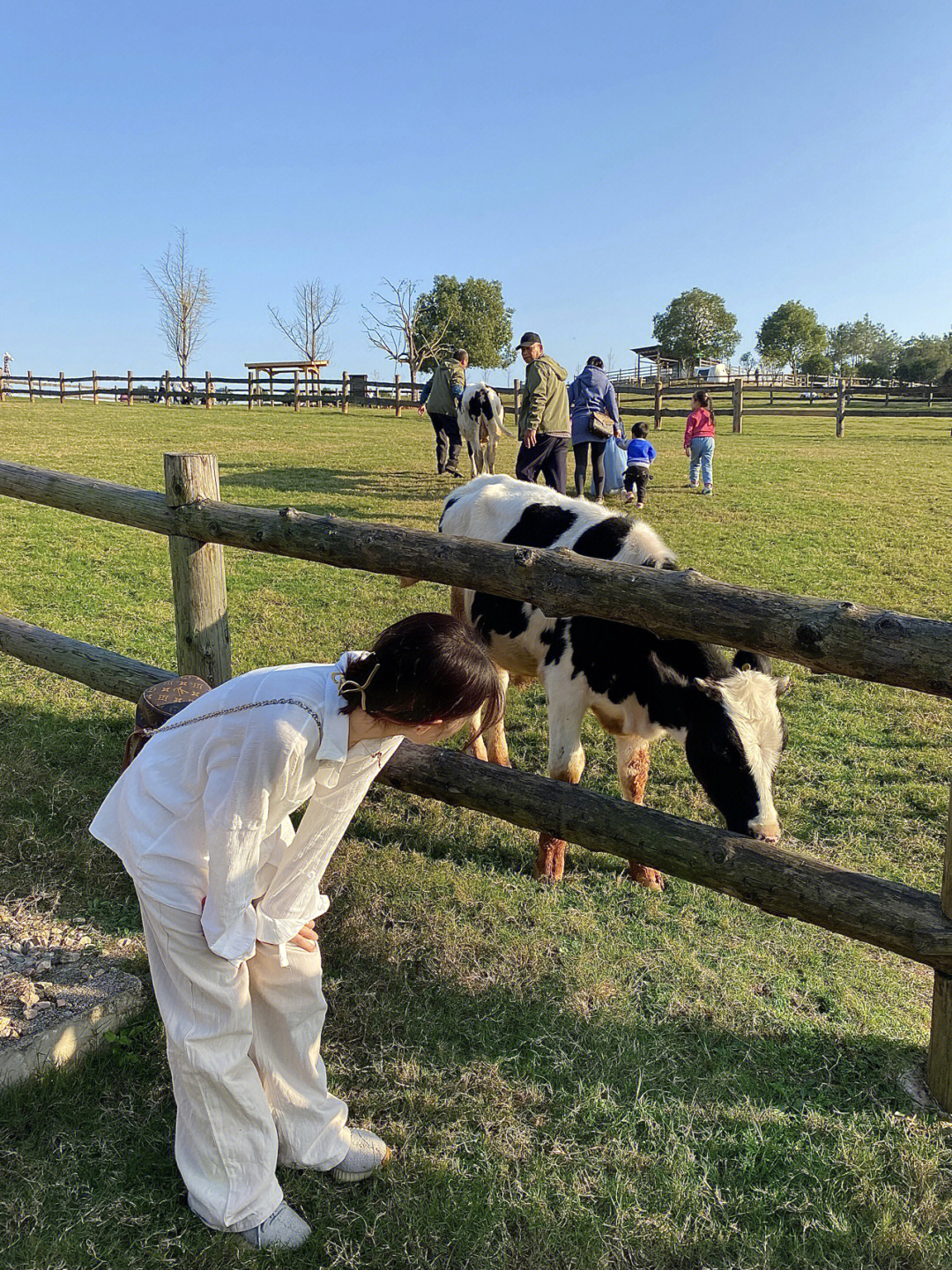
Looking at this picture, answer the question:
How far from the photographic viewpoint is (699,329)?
251 ft

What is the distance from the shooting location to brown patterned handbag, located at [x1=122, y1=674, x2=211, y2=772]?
2.86m

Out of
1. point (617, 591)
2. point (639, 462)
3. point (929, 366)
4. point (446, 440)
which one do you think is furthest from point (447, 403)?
point (929, 366)

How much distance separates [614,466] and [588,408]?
86 centimetres

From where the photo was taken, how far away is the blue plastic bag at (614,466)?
12.1 m

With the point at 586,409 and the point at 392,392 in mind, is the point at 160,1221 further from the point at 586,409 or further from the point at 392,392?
the point at 392,392

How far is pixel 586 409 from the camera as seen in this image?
11.9 meters

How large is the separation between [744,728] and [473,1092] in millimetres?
1582

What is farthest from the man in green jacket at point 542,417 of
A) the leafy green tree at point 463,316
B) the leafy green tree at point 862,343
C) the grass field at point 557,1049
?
the leafy green tree at point 862,343

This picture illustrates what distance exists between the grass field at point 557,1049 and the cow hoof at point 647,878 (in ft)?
0.21

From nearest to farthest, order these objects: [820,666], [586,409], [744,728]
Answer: [820,666], [744,728], [586,409]

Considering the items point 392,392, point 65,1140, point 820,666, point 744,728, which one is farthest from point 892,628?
point 392,392

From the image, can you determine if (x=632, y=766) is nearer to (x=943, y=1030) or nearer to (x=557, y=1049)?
(x=557, y=1049)

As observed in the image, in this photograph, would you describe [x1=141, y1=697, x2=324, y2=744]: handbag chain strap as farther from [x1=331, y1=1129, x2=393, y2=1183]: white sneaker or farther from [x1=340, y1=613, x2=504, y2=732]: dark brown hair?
[x1=331, y1=1129, x2=393, y2=1183]: white sneaker

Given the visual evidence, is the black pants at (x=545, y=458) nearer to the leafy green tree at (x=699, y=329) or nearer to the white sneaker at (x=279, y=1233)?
the white sneaker at (x=279, y=1233)
